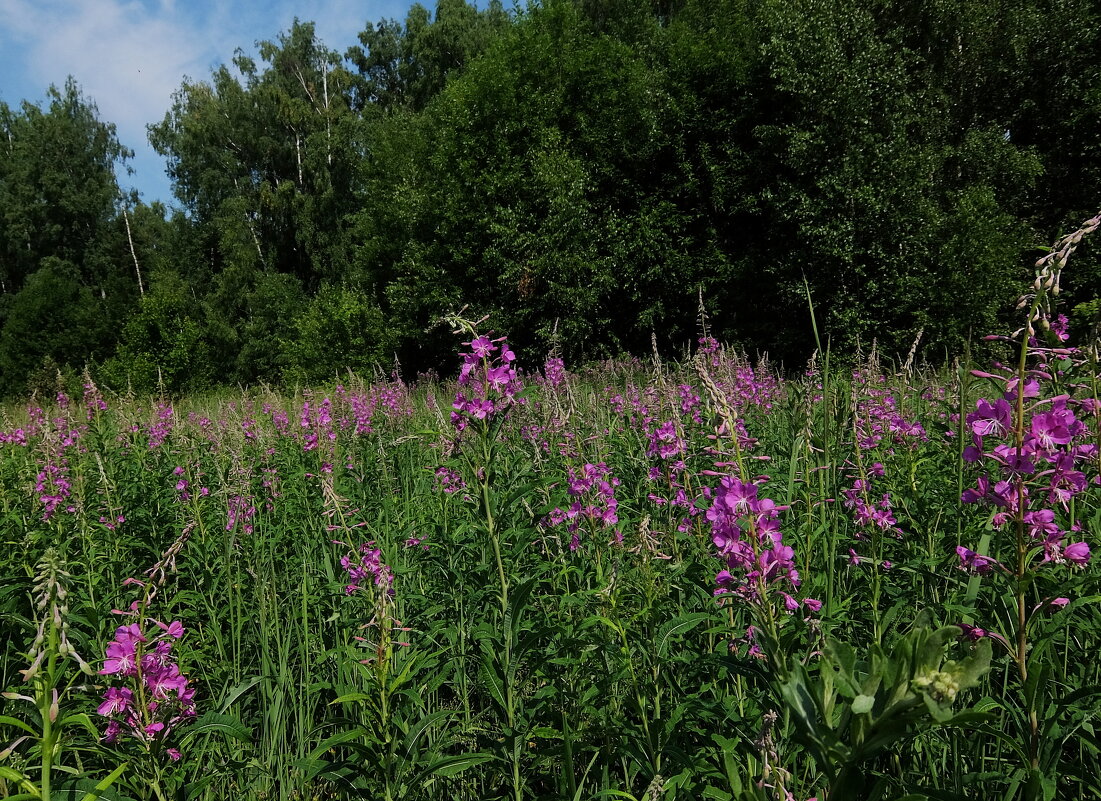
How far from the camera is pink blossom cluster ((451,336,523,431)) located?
221cm

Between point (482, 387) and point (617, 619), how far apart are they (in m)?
0.93

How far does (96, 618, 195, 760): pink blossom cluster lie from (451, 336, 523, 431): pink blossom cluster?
1058mm

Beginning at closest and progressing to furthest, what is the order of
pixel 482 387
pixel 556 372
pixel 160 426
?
pixel 482 387, pixel 556 372, pixel 160 426

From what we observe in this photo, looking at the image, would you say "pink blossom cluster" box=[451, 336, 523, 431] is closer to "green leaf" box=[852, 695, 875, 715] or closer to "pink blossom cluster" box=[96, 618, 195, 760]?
"pink blossom cluster" box=[96, 618, 195, 760]

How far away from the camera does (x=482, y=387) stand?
2.23 m

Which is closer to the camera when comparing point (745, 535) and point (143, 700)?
point (745, 535)

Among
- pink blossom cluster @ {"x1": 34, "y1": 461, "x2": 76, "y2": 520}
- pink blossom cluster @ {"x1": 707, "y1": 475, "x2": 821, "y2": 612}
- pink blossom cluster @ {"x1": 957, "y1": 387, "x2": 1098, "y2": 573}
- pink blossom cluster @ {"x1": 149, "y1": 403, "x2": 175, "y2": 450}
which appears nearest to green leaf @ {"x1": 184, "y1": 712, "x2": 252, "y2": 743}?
pink blossom cluster @ {"x1": 707, "y1": 475, "x2": 821, "y2": 612}

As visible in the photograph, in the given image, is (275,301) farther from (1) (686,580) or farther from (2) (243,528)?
(1) (686,580)

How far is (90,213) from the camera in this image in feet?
117

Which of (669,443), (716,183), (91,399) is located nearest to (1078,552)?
(669,443)

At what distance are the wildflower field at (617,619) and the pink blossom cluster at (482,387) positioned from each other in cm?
1

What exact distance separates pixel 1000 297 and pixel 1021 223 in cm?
245

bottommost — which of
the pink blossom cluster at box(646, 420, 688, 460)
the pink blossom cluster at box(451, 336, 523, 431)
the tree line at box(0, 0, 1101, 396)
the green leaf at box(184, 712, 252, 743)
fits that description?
the green leaf at box(184, 712, 252, 743)

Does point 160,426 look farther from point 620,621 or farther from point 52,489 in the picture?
point 620,621
